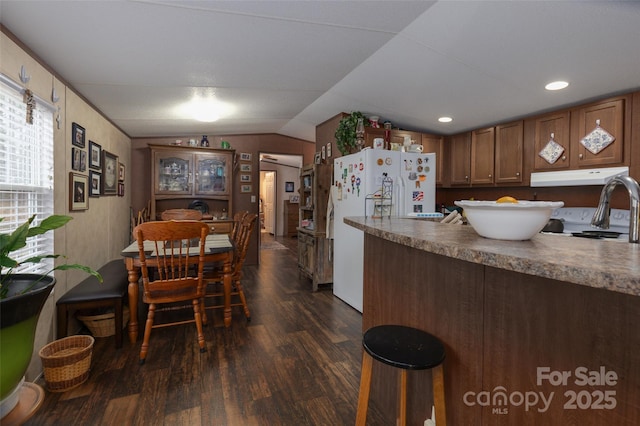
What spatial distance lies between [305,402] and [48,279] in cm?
141

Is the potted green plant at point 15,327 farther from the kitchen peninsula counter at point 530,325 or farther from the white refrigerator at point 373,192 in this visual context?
the white refrigerator at point 373,192

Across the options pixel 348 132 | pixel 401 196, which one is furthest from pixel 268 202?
pixel 401 196

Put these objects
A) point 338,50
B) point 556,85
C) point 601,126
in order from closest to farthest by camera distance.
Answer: point 338,50
point 556,85
point 601,126

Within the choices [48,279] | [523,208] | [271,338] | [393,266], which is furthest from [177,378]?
[523,208]

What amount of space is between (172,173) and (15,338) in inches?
165

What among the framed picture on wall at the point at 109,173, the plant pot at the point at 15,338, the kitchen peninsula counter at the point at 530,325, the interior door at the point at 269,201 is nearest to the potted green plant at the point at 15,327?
the plant pot at the point at 15,338

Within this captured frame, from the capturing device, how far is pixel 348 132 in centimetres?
363

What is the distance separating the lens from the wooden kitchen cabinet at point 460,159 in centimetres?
421

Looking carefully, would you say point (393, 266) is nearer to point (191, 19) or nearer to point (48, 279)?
point (48, 279)

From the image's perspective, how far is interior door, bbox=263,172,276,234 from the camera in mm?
9341

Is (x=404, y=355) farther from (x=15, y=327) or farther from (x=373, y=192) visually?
(x=373, y=192)

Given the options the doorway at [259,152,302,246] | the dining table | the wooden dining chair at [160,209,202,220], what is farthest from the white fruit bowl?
the doorway at [259,152,302,246]

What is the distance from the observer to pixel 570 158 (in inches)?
122

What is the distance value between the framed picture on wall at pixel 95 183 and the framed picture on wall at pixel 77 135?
34 centimetres
